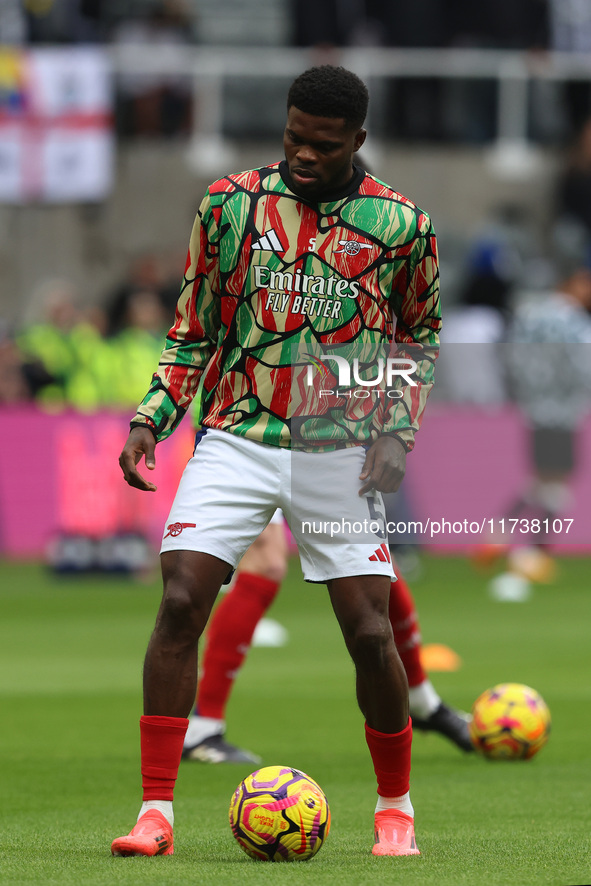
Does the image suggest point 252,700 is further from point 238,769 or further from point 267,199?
point 267,199

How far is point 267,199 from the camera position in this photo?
17.1ft

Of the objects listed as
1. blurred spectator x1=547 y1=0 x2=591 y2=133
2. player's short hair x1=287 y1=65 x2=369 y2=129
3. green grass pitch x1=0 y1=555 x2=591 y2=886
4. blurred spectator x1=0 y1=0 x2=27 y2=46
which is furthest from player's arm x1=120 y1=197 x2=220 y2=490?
blurred spectator x1=547 y1=0 x2=591 y2=133

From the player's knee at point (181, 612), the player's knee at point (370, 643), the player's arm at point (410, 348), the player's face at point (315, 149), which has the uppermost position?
the player's face at point (315, 149)

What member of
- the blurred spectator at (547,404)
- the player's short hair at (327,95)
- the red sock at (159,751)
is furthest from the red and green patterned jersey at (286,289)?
the blurred spectator at (547,404)

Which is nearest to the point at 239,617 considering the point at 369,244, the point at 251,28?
the point at 369,244

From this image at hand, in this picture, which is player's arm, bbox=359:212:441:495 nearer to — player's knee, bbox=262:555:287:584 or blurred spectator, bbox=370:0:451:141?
player's knee, bbox=262:555:287:584

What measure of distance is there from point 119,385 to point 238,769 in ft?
32.7

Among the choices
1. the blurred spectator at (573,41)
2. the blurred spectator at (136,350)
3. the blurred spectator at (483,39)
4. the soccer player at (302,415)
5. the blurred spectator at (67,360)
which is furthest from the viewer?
the blurred spectator at (483,39)

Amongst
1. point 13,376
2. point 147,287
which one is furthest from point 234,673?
point 147,287

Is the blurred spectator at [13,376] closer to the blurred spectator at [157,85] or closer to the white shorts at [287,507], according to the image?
the blurred spectator at [157,85]

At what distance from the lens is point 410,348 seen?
5.38 metres

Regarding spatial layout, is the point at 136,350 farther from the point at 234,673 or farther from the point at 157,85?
the point at 234,673

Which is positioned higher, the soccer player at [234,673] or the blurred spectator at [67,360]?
the soccer player at [234,673]

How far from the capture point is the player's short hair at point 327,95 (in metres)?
5.07
